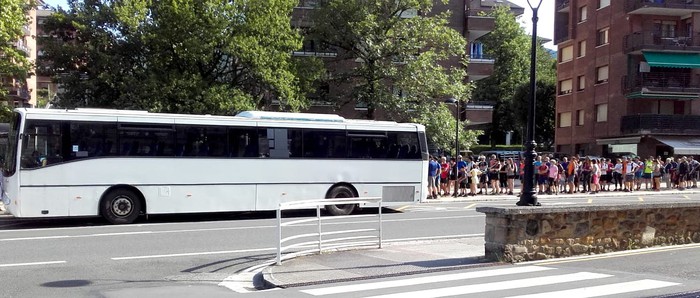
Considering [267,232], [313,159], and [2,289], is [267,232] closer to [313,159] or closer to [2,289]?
[313,159]

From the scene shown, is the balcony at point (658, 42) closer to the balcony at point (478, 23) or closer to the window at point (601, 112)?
the window at point (601, 112)

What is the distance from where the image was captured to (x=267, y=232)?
50.8ft

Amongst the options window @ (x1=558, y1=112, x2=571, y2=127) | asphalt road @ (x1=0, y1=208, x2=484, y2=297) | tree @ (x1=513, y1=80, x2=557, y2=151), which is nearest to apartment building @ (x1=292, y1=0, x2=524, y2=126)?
window @ (x1=558, y1=112, x2=571, y2=127)

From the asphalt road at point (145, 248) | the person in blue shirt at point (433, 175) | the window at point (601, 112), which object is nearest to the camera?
the asphalt road at point (145, 248)

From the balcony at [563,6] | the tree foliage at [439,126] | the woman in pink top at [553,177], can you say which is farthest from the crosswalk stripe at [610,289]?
the balcony at [563,6]

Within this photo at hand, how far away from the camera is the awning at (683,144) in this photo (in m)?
43.4

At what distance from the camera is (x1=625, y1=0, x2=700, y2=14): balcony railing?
44.6m

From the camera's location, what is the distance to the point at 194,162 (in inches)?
714

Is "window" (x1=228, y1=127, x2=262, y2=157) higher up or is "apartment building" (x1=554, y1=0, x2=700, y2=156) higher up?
"apartment building" (x1=554, y1=0, x2=700, y2=156)

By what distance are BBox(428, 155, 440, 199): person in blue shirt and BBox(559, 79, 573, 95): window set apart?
30.5 meters

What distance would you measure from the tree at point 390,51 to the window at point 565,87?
923 inches

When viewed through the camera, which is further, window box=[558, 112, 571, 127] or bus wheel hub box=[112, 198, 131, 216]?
window box=[558, 112, 571, 127]

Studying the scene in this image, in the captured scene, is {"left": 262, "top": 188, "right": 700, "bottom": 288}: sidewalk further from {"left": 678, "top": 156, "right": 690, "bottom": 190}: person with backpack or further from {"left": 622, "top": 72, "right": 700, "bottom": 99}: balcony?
{"left": 622, "top": 72, "right": 700, "bottom": 99}: balcony

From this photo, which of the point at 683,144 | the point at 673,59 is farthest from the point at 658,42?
the point at 683,144
